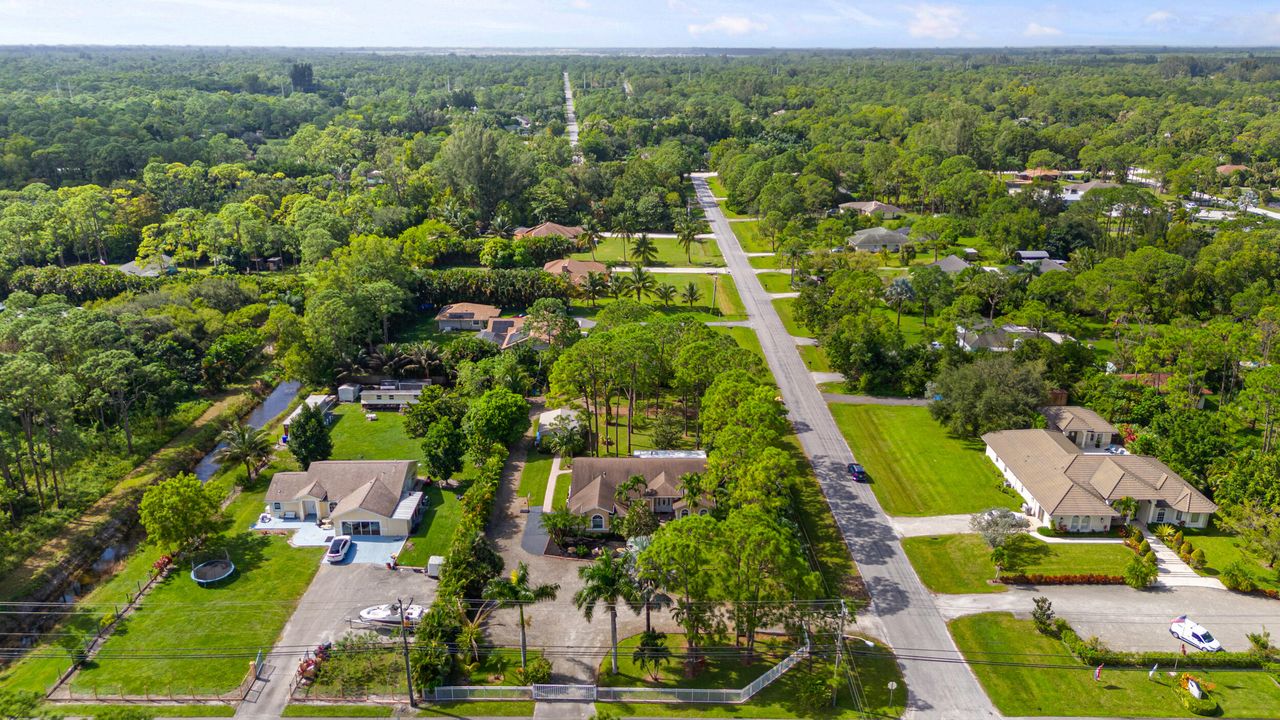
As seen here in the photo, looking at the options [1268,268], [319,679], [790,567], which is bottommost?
[319,679]

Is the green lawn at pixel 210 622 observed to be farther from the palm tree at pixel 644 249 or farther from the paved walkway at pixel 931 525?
the palm tree at pixel 644 249

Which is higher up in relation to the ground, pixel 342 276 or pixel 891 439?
pixel 342 276

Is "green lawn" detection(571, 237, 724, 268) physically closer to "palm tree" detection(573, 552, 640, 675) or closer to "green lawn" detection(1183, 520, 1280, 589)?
"green lawn" detection(1183, 520, 1280, 589)

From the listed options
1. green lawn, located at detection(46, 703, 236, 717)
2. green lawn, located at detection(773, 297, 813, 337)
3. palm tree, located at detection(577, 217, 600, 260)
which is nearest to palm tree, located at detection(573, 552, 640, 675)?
green lawn, located at detection(46, 703, 236, 717)

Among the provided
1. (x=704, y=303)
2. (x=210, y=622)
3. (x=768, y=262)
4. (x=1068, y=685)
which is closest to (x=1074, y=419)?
(x=1068, y=685)

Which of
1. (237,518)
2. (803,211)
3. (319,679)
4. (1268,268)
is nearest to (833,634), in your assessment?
(319,679)

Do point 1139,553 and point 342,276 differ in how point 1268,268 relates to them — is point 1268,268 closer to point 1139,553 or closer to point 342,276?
point 1139,553

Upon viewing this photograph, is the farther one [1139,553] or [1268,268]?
[1268,268]
